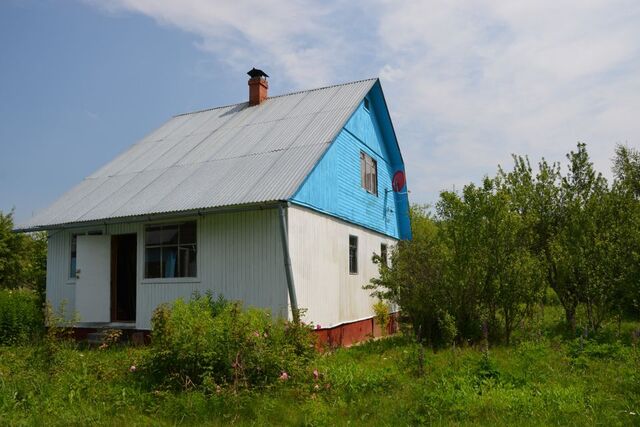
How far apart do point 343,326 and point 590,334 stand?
18.2ft

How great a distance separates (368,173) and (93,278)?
822 cm

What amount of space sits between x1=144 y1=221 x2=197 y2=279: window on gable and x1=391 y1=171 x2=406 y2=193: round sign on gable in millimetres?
8608

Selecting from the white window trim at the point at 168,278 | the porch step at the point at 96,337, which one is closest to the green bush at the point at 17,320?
the porch step at the point at 96,337

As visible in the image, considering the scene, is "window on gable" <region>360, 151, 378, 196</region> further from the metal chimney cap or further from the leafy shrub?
the leafy shrub

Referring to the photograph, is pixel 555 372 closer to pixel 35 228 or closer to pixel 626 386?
pixel 626 386

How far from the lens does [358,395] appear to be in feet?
23.6

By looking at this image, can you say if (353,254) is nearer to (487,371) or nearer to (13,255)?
(487,371)

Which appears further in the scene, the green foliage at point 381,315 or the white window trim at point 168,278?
the green foliage at point 381,315

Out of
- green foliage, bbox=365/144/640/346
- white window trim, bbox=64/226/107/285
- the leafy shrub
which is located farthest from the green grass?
white window trim, bbox=64/226/107/285

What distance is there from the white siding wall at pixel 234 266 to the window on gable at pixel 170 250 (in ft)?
0.57

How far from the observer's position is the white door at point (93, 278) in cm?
1301

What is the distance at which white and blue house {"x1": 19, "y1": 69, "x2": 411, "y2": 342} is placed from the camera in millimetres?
11141

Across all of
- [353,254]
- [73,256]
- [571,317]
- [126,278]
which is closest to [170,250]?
[126,278]

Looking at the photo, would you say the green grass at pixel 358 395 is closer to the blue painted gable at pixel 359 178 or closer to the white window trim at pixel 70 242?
the blue painted gable at pixel 359 178
